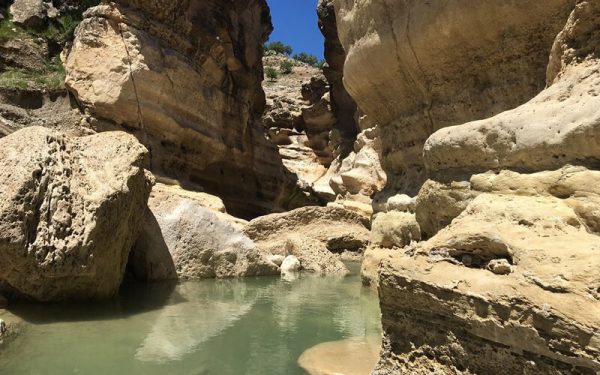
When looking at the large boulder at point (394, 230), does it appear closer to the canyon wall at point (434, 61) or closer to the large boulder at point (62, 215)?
the canyon wall at point (434, 61)

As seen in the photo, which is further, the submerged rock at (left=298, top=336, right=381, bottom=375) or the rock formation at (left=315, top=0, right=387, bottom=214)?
the rock formation at (left=315, top=0, right=387, bottom=214)

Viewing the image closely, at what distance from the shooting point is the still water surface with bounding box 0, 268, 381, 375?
3165 mm

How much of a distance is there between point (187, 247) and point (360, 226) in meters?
5.45

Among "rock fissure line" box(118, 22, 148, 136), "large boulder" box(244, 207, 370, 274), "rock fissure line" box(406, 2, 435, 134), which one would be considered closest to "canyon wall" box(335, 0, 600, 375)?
"rock fissure line" box(406, 2, 435, 134)

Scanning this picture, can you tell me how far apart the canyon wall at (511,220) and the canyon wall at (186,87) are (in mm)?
7891

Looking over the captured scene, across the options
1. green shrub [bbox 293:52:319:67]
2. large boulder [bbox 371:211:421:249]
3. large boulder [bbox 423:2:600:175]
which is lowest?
large boulder [bbox 371:211:421:249]

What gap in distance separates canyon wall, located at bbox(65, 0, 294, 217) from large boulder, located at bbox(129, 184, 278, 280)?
15.3ft

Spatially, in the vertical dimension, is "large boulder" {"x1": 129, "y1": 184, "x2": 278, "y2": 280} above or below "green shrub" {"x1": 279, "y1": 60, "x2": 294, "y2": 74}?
below

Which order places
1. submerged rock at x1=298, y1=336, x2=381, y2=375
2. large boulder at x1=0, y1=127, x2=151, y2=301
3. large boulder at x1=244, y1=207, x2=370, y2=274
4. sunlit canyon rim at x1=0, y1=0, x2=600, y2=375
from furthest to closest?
large boulder at x1=244, y1=207, x2=370, y2=274 → large boulder at x1=0, y1=127, x2=151, y2=301 → submerged rock at x1=298, y1=336, x2=381, y2=375 → sunlit canyon rim at x1=0, y1=0, x2=600, y2=375

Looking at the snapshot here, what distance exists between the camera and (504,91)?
5414 millimetres

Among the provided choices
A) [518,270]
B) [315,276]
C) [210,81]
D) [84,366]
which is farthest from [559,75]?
[210,81]

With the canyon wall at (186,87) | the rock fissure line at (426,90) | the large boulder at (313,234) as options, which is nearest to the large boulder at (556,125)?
the rock fissure line at (426,90)

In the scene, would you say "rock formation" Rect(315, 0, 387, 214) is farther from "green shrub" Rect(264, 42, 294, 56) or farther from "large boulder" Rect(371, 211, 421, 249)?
"green shrub" Rect(264, 42, 294, 56)

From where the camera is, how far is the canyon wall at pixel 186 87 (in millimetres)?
11016
